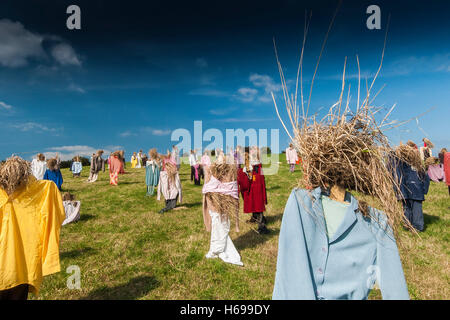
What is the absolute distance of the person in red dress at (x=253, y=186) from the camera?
286 inches

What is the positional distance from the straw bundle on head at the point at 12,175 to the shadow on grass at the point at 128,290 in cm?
236

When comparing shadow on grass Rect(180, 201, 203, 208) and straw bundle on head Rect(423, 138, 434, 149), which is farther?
straw bundle on head Rect(423, 138, 434, 149)

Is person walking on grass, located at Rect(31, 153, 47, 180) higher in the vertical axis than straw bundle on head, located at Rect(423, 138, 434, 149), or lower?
lower

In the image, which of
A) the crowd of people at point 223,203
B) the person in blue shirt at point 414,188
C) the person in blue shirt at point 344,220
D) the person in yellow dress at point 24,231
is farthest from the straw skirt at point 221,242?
the person in blue shirt at point 414,188

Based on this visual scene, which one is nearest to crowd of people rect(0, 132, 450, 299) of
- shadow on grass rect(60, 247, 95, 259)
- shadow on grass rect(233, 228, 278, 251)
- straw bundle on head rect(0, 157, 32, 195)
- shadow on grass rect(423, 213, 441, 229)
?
straw bundle on head rect(0, 157, 32, 195)

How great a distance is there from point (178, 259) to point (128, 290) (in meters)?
1.41

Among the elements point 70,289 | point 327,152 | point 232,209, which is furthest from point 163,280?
point 327,152

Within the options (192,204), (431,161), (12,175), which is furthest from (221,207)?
(431,161)

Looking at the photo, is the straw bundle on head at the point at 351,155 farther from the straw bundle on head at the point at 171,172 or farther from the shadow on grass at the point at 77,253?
the straw bundle on head at the point at 171,172

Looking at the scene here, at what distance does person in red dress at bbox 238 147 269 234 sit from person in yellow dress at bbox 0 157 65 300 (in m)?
4.65

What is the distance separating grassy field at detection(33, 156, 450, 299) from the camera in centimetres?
455

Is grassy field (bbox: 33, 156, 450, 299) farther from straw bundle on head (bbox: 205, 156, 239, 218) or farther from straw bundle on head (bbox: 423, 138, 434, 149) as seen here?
straw bundle on head (bbox: 423, 138, 434, 149)
